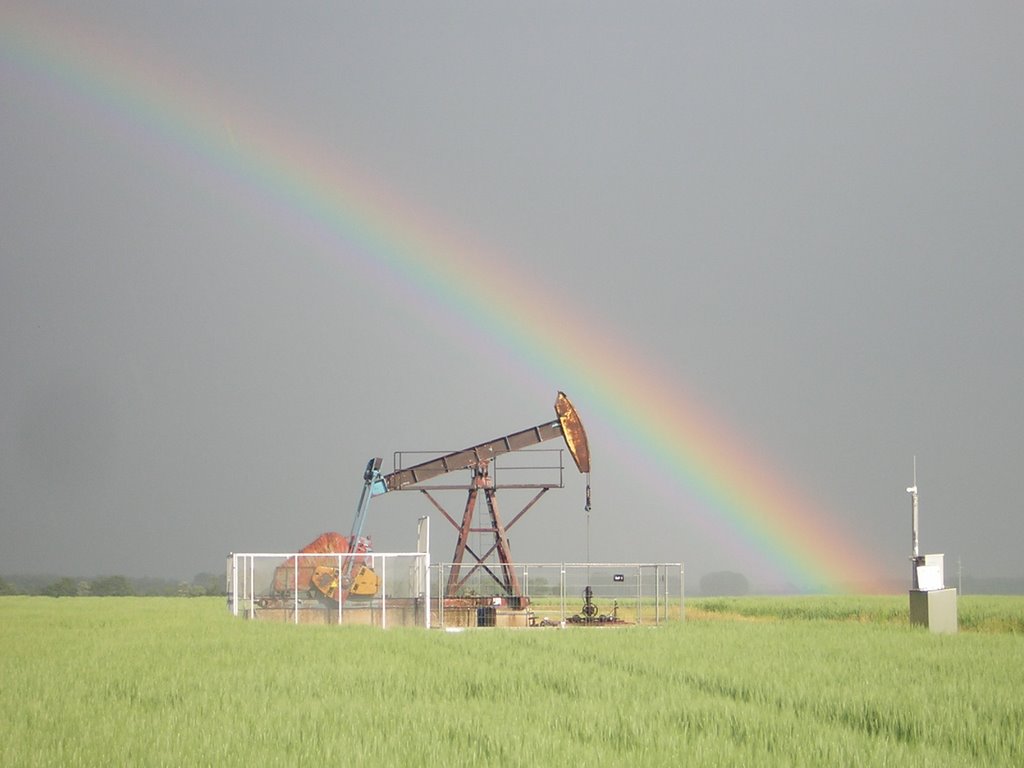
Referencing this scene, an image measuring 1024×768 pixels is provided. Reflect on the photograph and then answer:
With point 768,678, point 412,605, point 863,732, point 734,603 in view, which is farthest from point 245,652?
point 734,603

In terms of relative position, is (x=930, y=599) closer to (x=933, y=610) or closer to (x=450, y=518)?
(x=933, y=610)

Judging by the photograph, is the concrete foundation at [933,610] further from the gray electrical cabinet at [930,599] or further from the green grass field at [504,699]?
the green grass field at [504,699]

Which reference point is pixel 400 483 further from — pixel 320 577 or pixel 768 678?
pixel 768 678

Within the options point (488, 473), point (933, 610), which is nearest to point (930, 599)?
point (933, 610)

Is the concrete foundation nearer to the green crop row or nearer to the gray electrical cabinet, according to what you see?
the gray electrical cabinet

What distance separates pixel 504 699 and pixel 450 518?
24430 millimetres

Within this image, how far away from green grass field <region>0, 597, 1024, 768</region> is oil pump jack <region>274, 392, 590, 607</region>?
36.7 ft

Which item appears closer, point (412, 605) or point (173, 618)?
point (173, 618)

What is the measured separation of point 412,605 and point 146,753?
26682 mm

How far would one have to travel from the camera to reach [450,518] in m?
40.7

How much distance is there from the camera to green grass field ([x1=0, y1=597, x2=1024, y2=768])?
1177 cm

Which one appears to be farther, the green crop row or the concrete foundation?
the green crop row

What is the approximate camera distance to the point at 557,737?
12.5 metres

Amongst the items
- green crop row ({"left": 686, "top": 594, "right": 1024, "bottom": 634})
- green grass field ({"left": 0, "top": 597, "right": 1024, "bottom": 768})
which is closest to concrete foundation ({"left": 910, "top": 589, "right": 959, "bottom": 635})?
green grass field ({"left": 0, "top": 597, "right": 1024, "bottom": 768})
